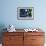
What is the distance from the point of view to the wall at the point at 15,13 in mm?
4352

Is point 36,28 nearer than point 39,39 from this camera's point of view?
No

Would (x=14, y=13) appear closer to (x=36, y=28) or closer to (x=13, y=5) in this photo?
(x=13, y=5)

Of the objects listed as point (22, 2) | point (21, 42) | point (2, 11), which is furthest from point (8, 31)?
point (22, 2)

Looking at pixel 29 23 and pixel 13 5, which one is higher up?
pixel 13 5

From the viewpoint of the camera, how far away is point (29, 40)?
386cm

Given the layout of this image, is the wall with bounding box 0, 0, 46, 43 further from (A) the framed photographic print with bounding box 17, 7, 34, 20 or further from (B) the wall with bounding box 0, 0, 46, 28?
(A) the framed photographic print with bounding box 17, 7, 34, 20

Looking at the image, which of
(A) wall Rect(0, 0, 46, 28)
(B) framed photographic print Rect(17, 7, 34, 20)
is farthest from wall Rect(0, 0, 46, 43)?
(B) framed photographic print Rect(17, 7, 34, 20)

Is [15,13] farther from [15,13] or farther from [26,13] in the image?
[26,13]

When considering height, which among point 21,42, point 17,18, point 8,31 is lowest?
point 21,42

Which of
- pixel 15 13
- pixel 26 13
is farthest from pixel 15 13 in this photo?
pixel 26 13

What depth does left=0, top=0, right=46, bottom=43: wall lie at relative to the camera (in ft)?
14.3

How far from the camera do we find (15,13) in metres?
4.37

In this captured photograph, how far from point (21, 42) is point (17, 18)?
0.91 m

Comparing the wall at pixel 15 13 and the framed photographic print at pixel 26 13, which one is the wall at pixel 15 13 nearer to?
the wall at pixel 15 13
